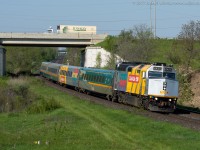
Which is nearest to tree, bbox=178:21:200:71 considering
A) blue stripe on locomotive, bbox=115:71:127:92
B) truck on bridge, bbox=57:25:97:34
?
blue stripe on locomotive, bbox=115:71:127:92

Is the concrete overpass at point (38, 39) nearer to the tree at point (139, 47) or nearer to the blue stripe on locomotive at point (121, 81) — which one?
the tree at point (139, 47)

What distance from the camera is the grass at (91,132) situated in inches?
732

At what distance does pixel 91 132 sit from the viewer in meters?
22.0

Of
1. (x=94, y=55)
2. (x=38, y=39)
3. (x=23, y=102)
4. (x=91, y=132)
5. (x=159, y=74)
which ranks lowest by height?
(x=23, y=102)

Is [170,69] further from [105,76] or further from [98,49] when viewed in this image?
[98,49]

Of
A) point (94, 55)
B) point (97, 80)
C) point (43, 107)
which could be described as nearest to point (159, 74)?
point (43, 107)

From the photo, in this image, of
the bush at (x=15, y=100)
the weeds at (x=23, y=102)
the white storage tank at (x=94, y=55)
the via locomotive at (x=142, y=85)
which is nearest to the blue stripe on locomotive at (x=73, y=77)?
the via locomotive at (x=142, y=85)

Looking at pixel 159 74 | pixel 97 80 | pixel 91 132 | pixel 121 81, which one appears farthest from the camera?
pixel 97 80

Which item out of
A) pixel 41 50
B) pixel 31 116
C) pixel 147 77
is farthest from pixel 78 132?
pixel 41 50

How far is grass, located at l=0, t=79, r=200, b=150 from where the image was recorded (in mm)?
18594

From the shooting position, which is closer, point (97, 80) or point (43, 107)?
point (43, 107)

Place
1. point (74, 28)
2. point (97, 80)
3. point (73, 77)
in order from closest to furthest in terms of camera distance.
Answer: point (97, 80) < point (73, 77) < point (74, 28)

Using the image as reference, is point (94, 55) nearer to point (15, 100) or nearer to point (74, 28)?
point (74, 28)

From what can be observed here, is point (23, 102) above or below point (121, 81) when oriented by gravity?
below
